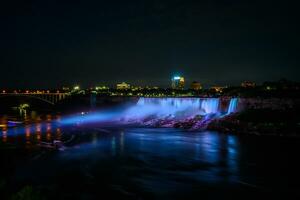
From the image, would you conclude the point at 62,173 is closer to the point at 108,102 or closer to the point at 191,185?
the point at 191,185

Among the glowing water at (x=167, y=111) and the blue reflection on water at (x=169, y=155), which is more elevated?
the glowing water at (x=167, y=111)

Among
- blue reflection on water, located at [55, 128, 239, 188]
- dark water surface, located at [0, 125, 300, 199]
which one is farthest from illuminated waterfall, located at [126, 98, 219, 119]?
dark water surface, located at [0, 125, 300, 199]

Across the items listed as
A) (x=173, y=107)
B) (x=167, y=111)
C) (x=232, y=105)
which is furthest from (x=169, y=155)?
(x=173, y=107)

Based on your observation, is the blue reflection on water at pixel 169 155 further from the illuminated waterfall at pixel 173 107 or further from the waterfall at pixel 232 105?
the illuminated waterfall at pixel 173 107

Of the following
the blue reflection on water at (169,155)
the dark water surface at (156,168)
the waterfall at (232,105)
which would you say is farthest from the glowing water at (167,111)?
the dark water surface at (156,168)

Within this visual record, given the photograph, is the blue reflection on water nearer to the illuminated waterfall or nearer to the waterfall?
the waterfall

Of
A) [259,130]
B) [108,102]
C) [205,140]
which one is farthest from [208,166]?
[108,102]

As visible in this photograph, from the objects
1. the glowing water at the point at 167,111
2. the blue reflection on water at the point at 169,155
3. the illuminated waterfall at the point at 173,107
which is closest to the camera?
the blue reflection on water at the point at 169,155

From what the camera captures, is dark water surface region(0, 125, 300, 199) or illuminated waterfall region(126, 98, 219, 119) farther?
Result: illuminated waterfall region(126, 98, 219, 119)
